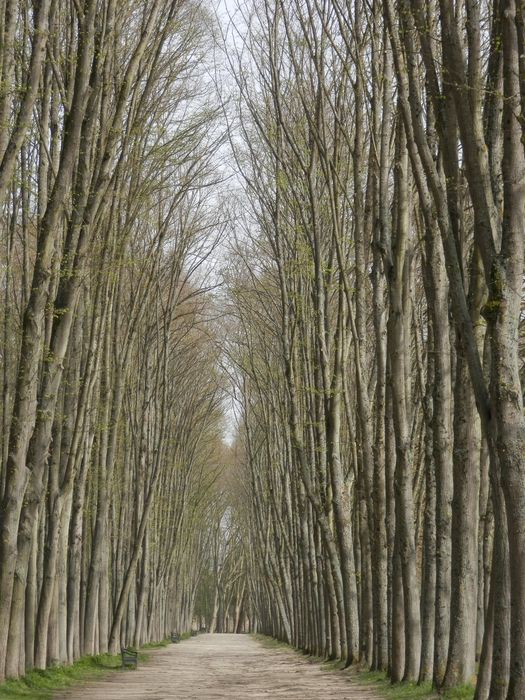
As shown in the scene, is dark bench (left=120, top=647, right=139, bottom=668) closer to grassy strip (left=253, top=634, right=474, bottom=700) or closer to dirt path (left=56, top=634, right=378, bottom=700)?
dirt path (left=56, top=634, right=378, bottom=700)

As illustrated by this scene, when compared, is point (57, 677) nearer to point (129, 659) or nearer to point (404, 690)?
point (129, 659)

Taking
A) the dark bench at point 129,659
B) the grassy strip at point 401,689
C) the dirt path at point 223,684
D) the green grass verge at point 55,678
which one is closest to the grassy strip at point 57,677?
the green grass verge at point 55,678

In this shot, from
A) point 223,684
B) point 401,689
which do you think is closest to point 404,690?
point 401,689

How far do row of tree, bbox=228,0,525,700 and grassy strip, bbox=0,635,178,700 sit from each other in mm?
4173

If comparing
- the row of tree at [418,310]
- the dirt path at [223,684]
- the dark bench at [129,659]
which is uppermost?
the row of tree at [418,310]

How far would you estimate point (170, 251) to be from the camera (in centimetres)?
2502

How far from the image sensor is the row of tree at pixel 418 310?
738 cm

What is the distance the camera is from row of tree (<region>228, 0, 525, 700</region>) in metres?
7.38

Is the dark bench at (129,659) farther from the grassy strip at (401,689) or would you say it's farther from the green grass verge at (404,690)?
the green grass verge at (404,690)

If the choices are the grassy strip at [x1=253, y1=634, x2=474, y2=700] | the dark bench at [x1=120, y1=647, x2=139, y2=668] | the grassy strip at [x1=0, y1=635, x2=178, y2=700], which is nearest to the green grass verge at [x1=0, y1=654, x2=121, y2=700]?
the grassy strip at [x1=0, y1=635, x2=178, y2=700]

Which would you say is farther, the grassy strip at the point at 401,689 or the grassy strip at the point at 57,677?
the grassy strip at the point at 57,677

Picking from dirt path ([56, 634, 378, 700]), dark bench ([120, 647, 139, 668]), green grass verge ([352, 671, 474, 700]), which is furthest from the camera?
dark bench ([120, 647, 139, 668])

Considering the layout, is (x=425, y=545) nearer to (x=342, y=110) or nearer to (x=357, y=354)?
(x=357, y=354)

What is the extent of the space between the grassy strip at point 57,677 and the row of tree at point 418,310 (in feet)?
13.7
